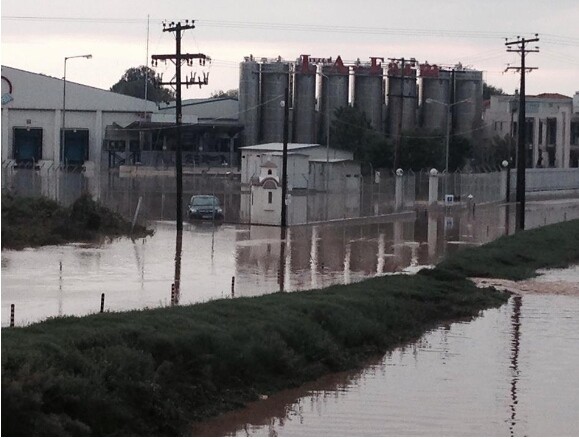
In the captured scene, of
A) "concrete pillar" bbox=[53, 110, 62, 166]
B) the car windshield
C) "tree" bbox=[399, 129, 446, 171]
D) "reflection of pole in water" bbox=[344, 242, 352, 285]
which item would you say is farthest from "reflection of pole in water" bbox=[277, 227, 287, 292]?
"tree" bbox=[399, 129, 446, 171]

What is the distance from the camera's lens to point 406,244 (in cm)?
5119

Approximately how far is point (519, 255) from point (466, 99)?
6986cm

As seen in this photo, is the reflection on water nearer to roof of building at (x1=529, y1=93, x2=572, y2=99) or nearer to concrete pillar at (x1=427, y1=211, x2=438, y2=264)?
concrete pillar at (x1=427, y1=211, x2=438, y2=264)

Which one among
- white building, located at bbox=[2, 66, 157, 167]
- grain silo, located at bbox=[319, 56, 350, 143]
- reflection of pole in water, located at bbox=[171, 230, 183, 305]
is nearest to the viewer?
reflection of pole in water, located at bbox=[171, 230, 183, 305]

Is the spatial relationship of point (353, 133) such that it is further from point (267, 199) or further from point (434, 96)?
point (267, 199)

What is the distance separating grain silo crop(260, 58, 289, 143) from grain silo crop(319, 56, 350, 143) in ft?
15.5

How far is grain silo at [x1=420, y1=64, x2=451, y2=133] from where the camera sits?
111875 millimetres

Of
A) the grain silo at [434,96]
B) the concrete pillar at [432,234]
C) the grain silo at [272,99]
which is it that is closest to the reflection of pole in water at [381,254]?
the concrete pillar at [432,234]

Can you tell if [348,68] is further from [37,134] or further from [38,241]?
[38,241]

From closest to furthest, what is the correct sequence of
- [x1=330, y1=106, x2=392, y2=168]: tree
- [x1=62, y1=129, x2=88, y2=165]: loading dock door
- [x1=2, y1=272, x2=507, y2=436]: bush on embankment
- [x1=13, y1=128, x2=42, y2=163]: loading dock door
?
[x1=2, y1=272, x2=507, y2=436]: bush on embankment < [x1=13, y1=128, x2=42, y2=163]: loading dock door < [x1=62, y1=129, x2=88, y2=165]: loading dock door < [x1=330, y1=106, x2=392, y2=168]: tree

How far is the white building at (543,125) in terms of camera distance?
12369 centimetres

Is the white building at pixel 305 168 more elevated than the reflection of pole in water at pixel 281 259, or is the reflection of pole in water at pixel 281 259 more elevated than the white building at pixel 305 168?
the white building at pixel 305 168

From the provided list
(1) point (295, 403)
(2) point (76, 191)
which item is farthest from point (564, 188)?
(1) point (295, 403)

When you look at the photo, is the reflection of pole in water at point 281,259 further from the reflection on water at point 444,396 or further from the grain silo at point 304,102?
the grain silo at point 304,102
